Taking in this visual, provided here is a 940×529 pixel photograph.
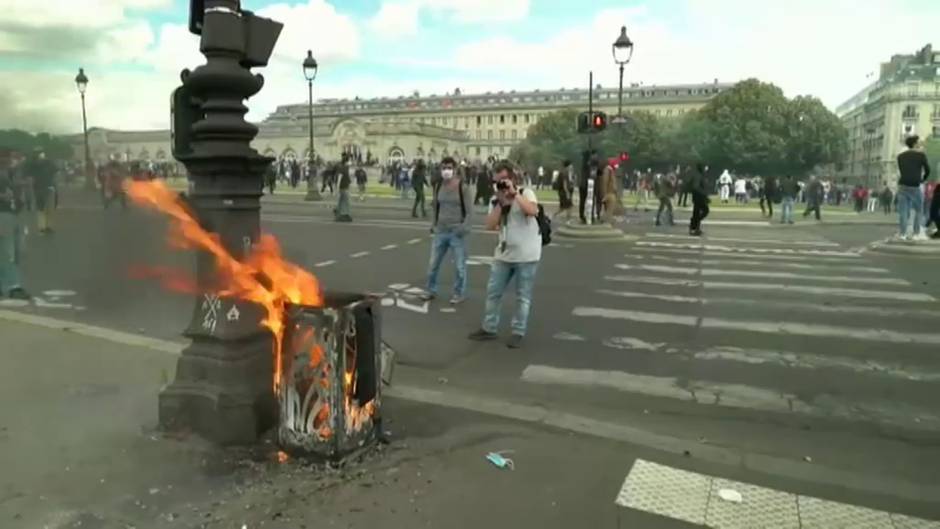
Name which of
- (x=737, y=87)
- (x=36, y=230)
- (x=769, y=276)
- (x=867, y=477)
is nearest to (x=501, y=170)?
(x=867, y=477)

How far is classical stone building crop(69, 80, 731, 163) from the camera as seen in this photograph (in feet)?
342

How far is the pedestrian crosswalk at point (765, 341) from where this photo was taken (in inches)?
217

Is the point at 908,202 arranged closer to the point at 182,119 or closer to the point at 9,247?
the point at 182,119

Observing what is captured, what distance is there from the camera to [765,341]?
7188mm

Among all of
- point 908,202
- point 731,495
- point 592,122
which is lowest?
point 731,495

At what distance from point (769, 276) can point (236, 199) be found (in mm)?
9520

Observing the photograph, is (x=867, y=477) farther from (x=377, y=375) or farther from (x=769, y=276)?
(x=769, y=276)

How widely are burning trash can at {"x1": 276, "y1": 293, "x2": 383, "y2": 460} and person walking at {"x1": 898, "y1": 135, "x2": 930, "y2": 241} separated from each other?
12.9 meters

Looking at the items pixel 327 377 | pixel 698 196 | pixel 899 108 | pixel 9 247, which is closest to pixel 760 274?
pixel 698 196

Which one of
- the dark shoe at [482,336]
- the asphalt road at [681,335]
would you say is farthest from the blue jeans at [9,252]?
the dark shoe at [482,336]

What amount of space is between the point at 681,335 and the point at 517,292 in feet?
6.01

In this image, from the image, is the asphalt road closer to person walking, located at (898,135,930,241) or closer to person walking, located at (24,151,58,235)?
person walking, located at (24,151,58,235)

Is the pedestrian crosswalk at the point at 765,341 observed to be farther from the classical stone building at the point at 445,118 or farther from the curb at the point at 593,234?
the classical stone building at the point at 445,118

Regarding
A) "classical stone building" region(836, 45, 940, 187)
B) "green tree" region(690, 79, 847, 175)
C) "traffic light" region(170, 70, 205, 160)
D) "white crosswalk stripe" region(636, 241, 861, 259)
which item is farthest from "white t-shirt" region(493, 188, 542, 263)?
"classical stone building" region(836, 45, 940, 187)
